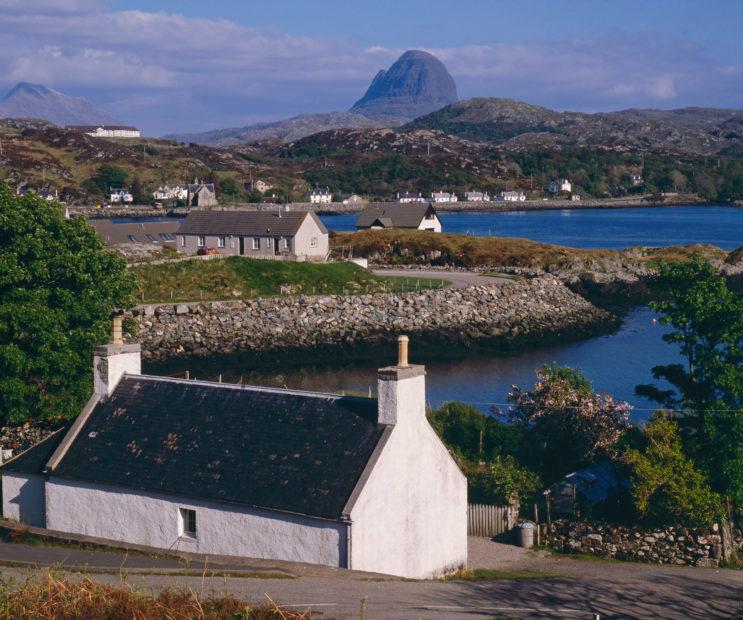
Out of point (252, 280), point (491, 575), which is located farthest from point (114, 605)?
point (252, 280)

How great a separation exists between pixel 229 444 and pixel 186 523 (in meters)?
A: 1.69

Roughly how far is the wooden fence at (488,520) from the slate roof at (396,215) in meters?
79.7

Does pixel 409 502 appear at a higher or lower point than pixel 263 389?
lower

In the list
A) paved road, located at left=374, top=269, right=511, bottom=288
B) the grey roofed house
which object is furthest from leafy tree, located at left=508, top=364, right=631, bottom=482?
the grey roofed house

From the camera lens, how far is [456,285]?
68.4 m

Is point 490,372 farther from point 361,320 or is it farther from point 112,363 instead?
point 112,363

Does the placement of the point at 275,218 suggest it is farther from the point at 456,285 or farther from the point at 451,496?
the point at 451,496

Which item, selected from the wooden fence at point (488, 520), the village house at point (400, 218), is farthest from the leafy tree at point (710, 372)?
the village house at point (400, 218)

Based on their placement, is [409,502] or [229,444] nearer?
[409,502]

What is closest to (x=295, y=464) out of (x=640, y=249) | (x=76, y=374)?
(x=76, y=374)

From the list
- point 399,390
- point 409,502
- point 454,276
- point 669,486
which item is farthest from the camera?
point 454,276

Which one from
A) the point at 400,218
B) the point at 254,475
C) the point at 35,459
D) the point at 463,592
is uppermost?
the point at 400,218

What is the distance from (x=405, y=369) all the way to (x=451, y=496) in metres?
3.46

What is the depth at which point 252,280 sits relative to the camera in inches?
2571
